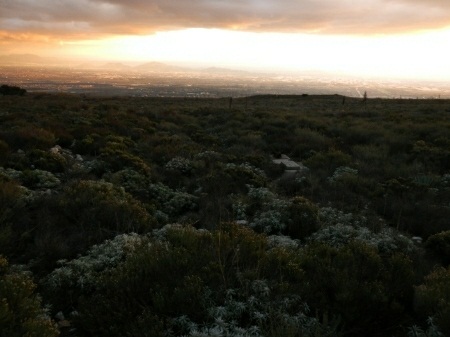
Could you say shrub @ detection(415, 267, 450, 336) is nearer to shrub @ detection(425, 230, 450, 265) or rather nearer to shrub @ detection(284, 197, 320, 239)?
shrub @ detection(425, 230, 450, 265)

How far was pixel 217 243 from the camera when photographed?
523 cm

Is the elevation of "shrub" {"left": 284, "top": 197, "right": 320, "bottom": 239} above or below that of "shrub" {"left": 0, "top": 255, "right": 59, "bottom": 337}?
below

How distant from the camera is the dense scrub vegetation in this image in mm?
3932

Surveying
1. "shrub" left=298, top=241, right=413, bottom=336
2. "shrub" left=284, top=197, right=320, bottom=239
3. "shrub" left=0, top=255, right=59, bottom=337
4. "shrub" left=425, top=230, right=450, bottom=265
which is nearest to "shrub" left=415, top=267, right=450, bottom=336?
"shrub" left=298, top=241, right=413, bottom=336

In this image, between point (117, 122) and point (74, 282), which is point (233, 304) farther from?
point (117, 122)

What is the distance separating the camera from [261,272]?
4676 millimetres

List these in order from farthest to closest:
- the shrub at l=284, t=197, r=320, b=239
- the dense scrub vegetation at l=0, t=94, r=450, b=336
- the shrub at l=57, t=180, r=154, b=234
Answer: the shrub at l=284, t=197, r=320, b=239, the shrub at l=57, t=180, r=154, b=234, the dense scrub vegetation at l=0, t=94, r=450, b=336

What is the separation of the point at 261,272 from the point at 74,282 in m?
2.38

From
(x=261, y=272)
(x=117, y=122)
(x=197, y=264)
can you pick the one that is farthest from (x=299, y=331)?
(x=117, y=122)

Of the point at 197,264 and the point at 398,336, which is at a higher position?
the point at 197,264

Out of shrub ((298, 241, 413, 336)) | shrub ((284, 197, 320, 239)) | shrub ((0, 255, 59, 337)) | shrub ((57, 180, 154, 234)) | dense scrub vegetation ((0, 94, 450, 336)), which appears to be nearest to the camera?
shrub ((0, 255, 59, 337))

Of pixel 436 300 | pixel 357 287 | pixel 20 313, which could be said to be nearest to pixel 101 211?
pixel 20 313

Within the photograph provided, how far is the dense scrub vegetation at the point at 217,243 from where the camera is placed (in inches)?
155

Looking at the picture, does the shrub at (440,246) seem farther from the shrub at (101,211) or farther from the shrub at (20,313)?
the shrub at (20,313)
